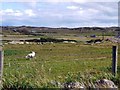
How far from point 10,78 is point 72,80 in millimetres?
1521

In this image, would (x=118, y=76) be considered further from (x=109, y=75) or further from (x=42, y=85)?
(x=42, y=85)

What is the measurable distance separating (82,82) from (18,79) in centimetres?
154

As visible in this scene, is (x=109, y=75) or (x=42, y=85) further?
(x=109, y=75)

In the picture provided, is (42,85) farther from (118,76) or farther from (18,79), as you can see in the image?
(118,76)

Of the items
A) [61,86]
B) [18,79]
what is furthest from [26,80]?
[61,86]

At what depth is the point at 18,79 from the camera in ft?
30.0

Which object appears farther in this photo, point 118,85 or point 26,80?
point 118,85

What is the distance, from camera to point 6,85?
9031mm

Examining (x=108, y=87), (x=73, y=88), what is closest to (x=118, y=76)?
(x=108, y=87)

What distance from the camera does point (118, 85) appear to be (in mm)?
9648

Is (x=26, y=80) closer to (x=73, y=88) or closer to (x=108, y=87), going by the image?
(x=73, y=88)

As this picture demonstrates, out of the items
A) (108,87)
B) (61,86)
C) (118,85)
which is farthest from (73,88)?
(118,85)

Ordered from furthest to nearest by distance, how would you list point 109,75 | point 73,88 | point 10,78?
point 109,75 < point 10,78 < point 73,88

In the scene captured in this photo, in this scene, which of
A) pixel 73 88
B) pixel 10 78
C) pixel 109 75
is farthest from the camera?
pixel 109 75
